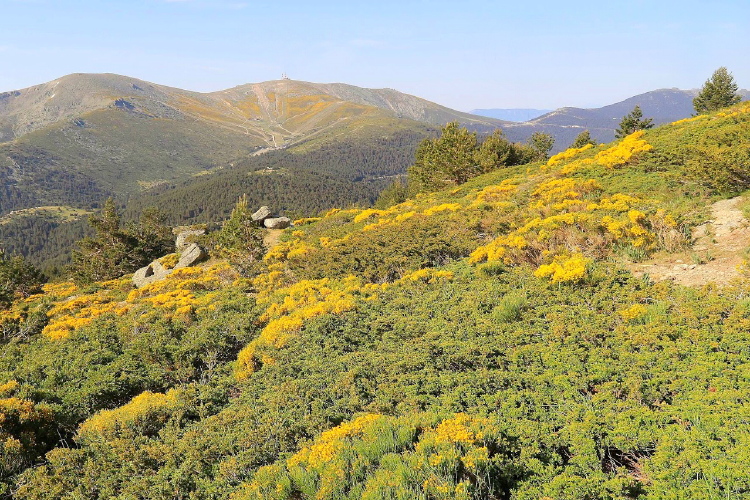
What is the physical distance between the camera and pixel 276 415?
24.3 ft

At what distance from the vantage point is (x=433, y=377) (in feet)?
25.0

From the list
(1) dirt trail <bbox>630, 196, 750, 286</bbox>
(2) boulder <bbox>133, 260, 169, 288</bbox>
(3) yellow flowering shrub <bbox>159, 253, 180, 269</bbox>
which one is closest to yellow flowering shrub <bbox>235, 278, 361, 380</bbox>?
(1) dirt trail <bbox>630, 196, 750, 286</bbox>

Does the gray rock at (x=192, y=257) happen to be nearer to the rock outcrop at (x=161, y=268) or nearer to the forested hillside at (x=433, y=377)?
the rock outcrop at (x=161, y=268)

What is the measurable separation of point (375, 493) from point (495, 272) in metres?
9.04

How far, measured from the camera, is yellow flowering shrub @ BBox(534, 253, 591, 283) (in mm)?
10016

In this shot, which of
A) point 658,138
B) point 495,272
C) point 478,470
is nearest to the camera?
point 478,470

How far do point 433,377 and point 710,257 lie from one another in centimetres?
839

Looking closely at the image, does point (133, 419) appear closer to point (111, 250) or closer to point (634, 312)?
point (634, 312)

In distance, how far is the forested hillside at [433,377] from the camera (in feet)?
16.6

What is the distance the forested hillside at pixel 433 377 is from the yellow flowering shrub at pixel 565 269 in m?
0.09

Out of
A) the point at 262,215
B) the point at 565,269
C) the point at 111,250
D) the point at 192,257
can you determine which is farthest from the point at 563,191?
the point at 111,250

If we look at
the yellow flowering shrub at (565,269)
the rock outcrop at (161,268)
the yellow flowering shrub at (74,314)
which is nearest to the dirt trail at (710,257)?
the yellow flowering shrub at (565,269)

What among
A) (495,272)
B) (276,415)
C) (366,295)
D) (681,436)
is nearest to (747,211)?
(495,272)

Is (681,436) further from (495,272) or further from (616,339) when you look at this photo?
(495,272)
